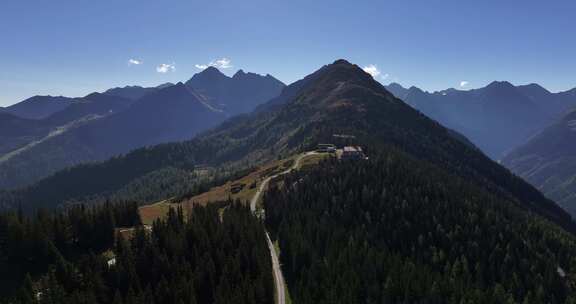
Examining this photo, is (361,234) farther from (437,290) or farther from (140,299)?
(140,299)

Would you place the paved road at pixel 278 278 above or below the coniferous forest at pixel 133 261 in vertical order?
below

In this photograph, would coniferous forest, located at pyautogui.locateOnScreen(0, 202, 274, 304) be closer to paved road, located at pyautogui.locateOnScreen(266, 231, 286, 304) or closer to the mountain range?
the mountain range

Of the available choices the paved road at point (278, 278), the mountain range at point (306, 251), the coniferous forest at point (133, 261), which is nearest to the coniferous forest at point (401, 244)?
the mountain range at point (306, 251)

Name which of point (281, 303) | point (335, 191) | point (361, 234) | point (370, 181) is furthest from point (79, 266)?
point (370, 181)

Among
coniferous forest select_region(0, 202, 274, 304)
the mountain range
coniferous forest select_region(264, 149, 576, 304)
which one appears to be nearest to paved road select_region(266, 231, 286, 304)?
the mountain range

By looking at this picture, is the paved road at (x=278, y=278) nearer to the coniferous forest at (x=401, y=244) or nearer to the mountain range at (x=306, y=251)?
the mountain range at (x=306, y=251)

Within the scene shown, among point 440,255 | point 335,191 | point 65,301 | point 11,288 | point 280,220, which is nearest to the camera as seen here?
point 65,301
